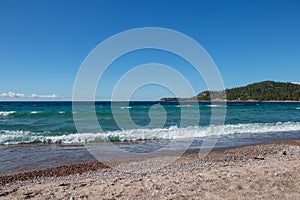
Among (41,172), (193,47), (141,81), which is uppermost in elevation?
(193,47)

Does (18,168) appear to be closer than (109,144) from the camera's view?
Yes

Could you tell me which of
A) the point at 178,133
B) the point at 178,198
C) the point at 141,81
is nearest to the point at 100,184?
the point at 178,198

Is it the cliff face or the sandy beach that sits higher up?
the cliff face

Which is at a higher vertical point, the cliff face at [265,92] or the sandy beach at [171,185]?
the cliff face at [265,92]

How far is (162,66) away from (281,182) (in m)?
7.04

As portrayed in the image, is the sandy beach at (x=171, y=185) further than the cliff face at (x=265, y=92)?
No

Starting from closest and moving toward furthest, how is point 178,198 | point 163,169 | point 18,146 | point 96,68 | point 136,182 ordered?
point 178,198 → point 136,182 → point 163,169 → point 96,68 → point 18,146

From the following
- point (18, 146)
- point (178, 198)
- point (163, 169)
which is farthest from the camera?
point (18, 146)

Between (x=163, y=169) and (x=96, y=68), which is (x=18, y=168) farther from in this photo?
(x=163, y=169)

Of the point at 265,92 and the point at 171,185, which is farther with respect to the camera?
the point at 265,92

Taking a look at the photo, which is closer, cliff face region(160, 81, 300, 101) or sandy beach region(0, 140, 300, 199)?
sandy beach region(0, 140, 300, 199)

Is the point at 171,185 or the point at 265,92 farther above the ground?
the point at 265,92

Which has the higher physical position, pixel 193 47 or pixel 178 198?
pixel 193 47

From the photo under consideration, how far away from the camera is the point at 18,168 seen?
9.37m
